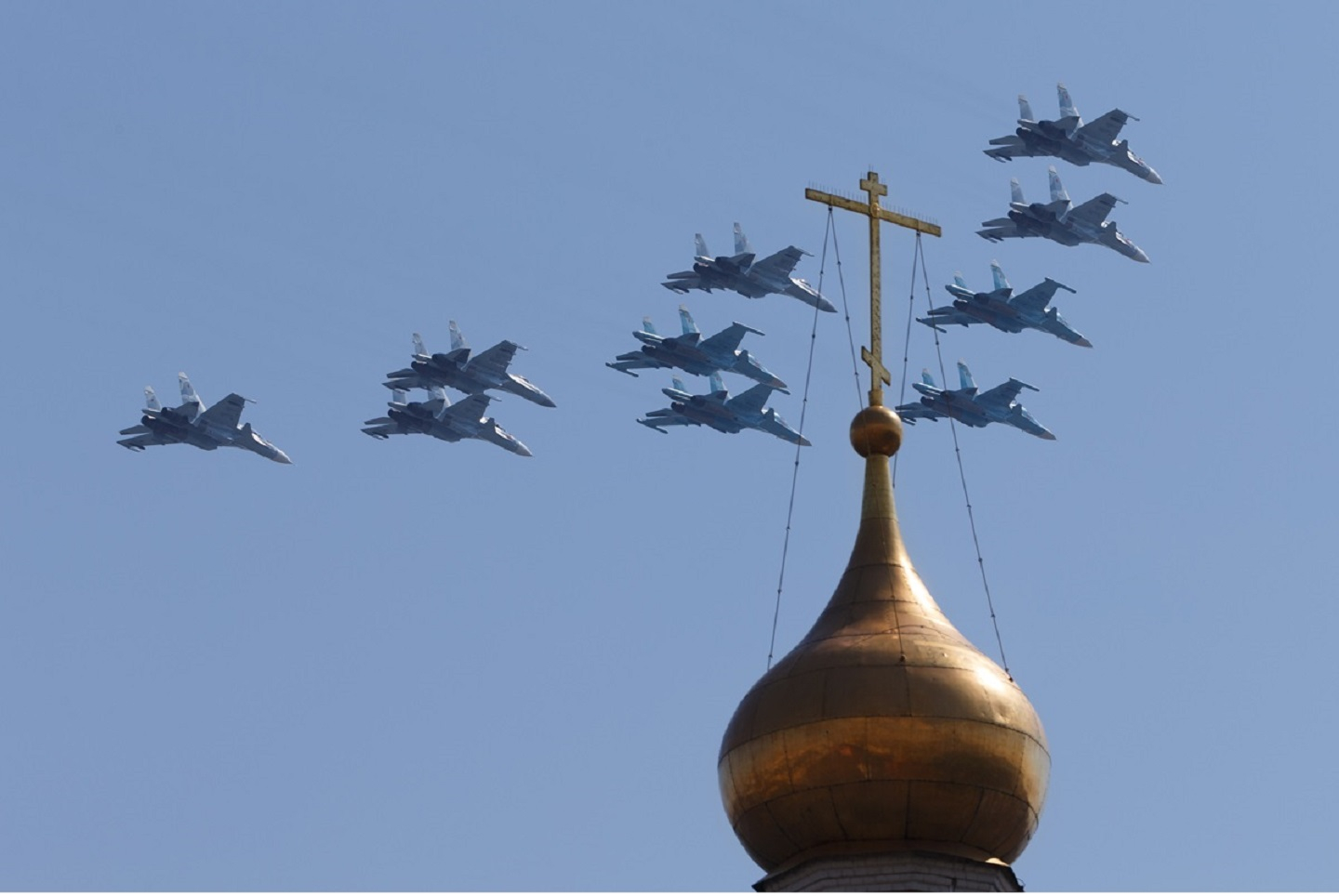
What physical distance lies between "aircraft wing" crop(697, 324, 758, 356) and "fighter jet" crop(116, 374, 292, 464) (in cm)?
1525

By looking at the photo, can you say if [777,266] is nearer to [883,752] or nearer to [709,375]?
[709,375]

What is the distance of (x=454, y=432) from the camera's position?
9162cm

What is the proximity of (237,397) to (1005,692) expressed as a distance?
6190 cm

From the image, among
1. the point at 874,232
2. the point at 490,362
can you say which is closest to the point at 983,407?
the point at 490,362

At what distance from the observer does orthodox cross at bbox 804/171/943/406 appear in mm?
34625

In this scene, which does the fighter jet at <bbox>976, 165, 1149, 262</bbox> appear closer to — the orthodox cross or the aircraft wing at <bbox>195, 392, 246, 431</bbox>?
the aircraft wing at <bbox>195, 392, 246, 431</bbox>

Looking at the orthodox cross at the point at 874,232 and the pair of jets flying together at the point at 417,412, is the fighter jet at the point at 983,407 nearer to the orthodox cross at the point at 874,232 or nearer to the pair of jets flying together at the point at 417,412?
the pair of jets flying together at the point at 417,412

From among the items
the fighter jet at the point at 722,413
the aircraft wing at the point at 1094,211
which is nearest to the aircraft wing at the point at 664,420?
the fighter jet at the point at 722,413

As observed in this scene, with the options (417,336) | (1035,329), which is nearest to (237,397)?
(417,336)

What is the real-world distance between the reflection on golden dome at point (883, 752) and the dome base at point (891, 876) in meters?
0.11

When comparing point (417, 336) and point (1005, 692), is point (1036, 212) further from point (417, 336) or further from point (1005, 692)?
point (1005, 692)

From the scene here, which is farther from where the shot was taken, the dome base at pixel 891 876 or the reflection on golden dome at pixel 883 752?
the reflection on golden dome at pixel 883 752

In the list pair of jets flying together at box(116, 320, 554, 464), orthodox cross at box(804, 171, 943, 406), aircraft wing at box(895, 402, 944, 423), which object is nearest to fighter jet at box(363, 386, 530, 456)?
pair of jets flying together at box(116, 320, 554, 464)

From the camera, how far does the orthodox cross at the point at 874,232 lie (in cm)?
3462
